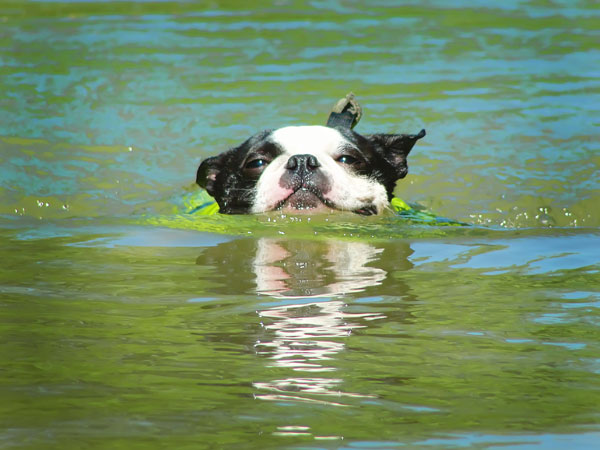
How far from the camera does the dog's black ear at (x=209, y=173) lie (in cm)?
641

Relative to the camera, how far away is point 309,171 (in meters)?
5.59

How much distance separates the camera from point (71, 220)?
5828 mm

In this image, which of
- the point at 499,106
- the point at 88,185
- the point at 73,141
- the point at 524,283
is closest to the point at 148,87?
the point at 73,141

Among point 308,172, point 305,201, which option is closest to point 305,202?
point 305,201

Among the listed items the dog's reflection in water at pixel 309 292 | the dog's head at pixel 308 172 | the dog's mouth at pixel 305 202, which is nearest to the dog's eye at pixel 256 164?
the dog's head at pixel 308 172

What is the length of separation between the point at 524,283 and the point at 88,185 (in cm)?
508

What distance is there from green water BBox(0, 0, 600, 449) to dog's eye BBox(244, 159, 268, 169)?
467 mm

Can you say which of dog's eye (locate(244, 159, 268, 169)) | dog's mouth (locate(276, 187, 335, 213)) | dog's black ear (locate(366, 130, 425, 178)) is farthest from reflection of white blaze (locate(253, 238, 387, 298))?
dog's black ear (locate(366, 130, 425, 178))

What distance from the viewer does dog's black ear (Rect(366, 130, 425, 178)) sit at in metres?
6.61

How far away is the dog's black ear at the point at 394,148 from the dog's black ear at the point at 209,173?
1.08 meters

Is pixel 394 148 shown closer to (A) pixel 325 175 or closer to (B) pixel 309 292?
(A) pixel 325 175

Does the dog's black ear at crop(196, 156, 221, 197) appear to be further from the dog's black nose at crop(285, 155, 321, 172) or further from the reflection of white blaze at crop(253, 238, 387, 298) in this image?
the reflection of white blaze at crop(253, 238, 387, 298)

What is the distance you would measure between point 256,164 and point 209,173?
0.57 metres

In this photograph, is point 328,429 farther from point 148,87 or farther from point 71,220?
point 148,87
